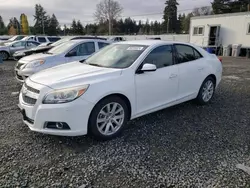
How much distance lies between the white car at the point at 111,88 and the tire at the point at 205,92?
0.20 meters

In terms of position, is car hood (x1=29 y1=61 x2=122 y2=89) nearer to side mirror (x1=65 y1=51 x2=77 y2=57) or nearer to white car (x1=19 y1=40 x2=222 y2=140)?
white car (x1=19 y1=40 x2=222 y2=140)

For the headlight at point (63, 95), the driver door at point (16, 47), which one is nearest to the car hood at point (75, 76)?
the headlight at point (63, 95)

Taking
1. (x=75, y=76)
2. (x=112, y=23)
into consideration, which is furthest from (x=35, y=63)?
(x=112, y=23)

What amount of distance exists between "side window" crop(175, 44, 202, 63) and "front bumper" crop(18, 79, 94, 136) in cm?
230

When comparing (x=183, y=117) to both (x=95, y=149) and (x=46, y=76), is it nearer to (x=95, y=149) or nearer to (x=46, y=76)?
(x=95, y=149)

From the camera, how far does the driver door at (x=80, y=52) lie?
7.13 meters

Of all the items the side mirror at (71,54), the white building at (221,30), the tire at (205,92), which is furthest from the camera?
the white building at (221,30)

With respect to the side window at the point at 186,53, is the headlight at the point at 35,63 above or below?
below

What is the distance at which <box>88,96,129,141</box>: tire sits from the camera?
314cm

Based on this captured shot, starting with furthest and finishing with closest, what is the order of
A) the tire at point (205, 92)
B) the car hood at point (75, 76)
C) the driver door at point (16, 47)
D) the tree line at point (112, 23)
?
the tree line at point (112, 23)
the driver door at point (16, 47)
the tire at point (205, 92)
the car hood at point (75, 76)

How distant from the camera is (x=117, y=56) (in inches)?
158

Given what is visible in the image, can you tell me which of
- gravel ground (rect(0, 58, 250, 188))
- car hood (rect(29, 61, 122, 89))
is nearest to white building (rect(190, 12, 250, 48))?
gravel ground (rect(0, 58, 250, 188))

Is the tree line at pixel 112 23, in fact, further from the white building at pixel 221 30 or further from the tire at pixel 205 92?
the tire at pixel 205 92

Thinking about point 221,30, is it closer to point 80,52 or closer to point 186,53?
point 80,52
